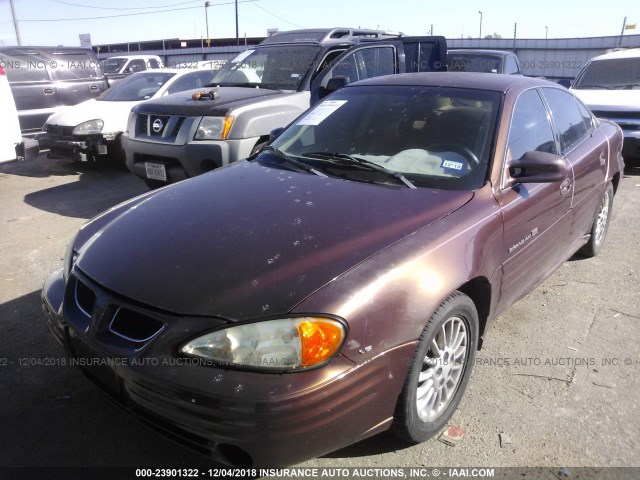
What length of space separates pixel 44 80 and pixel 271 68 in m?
5.20

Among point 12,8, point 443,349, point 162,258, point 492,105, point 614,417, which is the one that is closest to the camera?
point 162,258

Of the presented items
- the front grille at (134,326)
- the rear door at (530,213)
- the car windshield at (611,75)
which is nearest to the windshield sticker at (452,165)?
the rear door at (530,213)

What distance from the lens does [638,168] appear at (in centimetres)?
817

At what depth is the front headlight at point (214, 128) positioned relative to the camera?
17.5 feet

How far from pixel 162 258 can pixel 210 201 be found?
600 millimetres

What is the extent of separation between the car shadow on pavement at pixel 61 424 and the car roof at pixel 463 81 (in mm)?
2545

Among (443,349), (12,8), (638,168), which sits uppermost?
(12,8)

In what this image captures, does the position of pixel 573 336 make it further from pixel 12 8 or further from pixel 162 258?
pixel 12 8

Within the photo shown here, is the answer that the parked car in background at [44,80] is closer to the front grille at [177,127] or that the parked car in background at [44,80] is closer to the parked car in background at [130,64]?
the parked car in background at [130,64]

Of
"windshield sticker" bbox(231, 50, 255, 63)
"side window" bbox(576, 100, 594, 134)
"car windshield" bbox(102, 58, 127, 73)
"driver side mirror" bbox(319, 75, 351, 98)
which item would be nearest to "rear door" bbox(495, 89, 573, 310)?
"side window" bbox(576, 100, 594, 134)

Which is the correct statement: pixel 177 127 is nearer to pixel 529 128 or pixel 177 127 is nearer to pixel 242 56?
pixel 242 56

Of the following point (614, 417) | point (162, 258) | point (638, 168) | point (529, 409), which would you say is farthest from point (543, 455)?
point (638, 168)

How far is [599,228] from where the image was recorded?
14.8ft

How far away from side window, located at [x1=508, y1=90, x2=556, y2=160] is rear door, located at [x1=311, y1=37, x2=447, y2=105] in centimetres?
305
